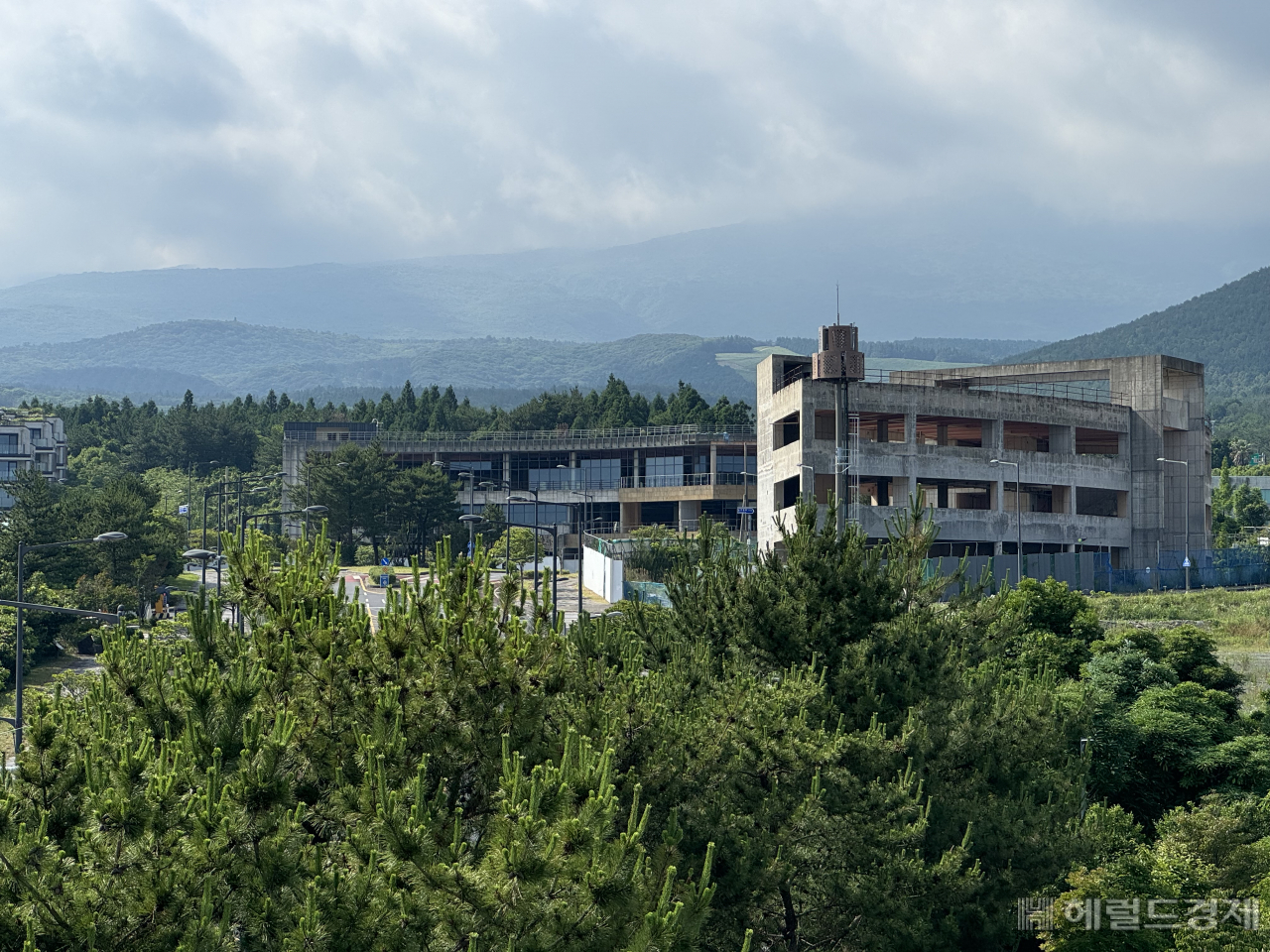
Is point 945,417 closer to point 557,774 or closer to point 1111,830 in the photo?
point 1111,830

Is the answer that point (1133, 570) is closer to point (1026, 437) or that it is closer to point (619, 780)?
point (1026, 437)

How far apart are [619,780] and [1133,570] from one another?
68500 millimetres

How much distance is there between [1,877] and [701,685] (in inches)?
559

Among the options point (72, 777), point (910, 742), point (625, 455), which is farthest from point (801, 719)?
point (625, 455)

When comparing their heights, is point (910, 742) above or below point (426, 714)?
below

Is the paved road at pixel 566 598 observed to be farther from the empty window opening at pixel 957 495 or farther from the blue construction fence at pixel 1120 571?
the empty window opening at pixel 957 495

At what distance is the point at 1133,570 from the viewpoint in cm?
8012

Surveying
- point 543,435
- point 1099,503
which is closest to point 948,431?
point 1099,503

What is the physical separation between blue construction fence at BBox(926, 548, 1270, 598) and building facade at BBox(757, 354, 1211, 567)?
5.17 m

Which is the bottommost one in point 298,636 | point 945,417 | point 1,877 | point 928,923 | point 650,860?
point 928,923

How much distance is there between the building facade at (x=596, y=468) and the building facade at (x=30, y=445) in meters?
29.1

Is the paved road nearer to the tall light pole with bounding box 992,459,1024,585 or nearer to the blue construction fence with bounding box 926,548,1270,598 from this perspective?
the blue construction fence with bounding box 926,548,1270,598

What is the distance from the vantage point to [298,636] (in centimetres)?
1698

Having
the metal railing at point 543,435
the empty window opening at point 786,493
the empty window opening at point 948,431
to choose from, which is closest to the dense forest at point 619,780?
the empty window opening at point 786,493
